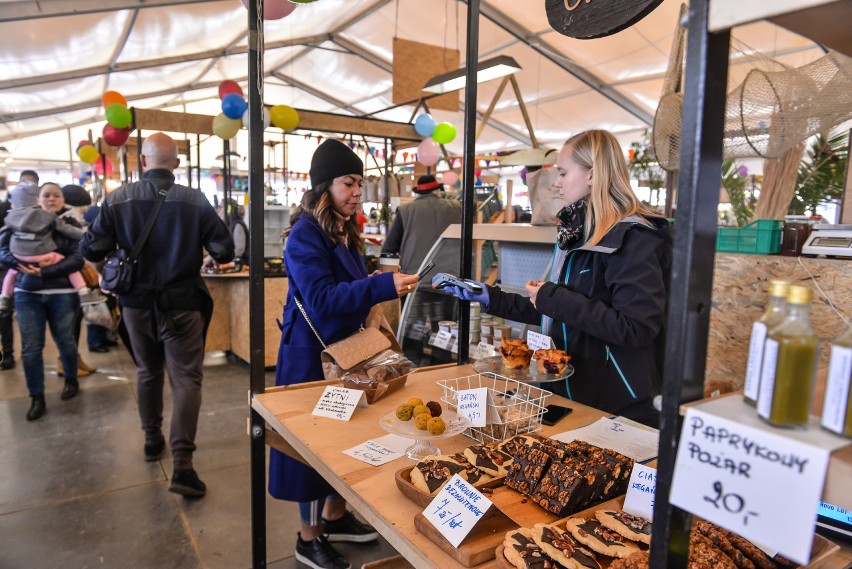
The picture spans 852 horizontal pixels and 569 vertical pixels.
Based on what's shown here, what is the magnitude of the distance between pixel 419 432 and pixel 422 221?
3.56 meters

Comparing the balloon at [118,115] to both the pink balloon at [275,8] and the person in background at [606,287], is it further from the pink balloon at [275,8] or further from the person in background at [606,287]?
the person in background at [606,287]

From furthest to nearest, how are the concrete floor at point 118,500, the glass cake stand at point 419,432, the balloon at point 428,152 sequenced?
1. the balloon at point 428,152
2. the concrete floor at point 118,500
3. the glass cake stand at point 419,432

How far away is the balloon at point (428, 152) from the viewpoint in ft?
21.3

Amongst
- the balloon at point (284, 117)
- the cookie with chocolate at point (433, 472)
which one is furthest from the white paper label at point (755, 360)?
the balloon at point (284, 117)

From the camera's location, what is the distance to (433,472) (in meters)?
1.08

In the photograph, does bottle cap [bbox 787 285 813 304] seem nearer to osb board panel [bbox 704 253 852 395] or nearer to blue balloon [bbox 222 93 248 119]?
osb board panel [bbox 704 253 852 395]

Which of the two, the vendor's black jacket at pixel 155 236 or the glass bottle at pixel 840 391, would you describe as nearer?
the glass bottle at pixel 840 391

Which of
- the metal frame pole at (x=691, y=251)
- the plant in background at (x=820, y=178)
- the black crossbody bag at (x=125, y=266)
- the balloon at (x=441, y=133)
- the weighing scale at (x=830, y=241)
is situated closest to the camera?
the metal frame pole at (x=691, y=251)

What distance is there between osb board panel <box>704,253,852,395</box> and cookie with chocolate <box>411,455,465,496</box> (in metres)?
1.13

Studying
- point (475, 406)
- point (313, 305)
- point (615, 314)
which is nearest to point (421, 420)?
point (475, 406)

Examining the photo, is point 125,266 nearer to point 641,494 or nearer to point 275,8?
point 275,8

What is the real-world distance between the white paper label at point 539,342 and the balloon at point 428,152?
5069 mm

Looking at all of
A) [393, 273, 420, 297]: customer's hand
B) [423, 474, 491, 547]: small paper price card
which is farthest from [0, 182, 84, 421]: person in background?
[423, 474, 491, 547]: small paper price card

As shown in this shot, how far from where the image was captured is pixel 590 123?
12.6 metres
